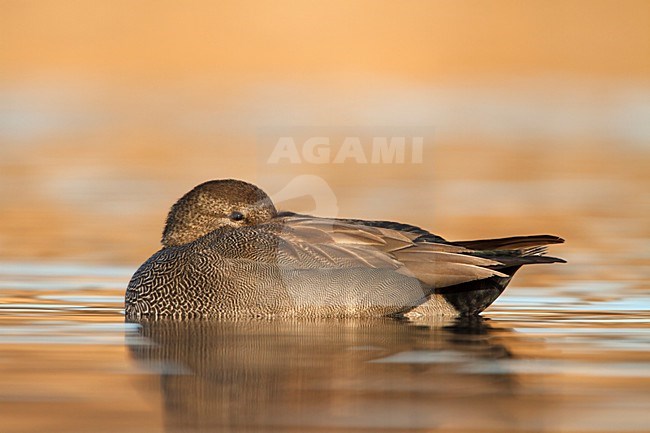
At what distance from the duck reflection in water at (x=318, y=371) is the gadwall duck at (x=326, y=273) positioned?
0.39ft

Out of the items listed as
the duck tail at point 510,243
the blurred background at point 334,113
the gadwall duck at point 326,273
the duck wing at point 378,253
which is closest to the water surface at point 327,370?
the gadwall duck at point 326,273

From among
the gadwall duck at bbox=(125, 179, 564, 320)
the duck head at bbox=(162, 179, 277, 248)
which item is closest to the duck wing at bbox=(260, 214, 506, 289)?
the gadwall duck at bbox=(125, 179, 564, 320)

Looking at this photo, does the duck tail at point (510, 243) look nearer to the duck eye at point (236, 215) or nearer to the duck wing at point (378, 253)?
the duck wing at point (378, 253)

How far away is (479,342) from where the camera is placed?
7980 millimetres

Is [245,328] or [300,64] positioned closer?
[245,328]

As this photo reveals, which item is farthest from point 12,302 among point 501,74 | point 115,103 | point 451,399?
point 501,74

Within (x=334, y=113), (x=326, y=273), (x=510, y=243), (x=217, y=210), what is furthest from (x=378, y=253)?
(x=334, y=113)

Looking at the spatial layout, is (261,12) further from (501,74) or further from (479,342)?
(479,342)

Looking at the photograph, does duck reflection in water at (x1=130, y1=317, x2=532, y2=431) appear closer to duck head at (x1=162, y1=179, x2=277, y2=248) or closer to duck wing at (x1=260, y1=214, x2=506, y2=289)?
duck wing at (x1=260, y1=214, x2=506, y2=289)

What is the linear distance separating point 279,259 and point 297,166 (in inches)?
435

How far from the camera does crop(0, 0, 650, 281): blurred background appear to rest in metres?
14.8

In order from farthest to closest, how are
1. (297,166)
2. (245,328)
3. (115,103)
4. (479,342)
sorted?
(115,103) < (297,166) < (245,328) < (479,342)

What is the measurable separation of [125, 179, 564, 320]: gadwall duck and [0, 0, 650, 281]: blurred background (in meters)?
2.07

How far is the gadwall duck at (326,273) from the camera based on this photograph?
347 inches
